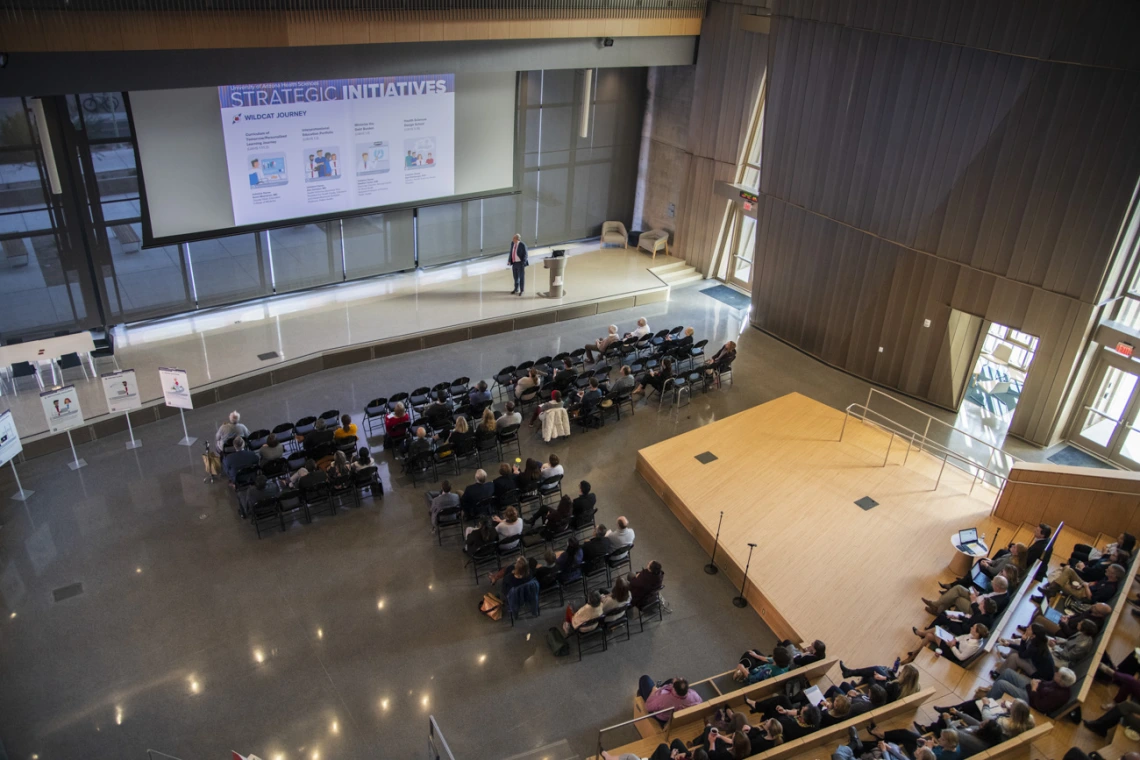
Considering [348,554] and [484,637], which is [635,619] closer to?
[484,637]

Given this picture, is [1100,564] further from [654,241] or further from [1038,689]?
[654,241]

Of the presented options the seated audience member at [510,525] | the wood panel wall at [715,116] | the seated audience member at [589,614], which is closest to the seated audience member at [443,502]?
the seated audience member at [510,525]

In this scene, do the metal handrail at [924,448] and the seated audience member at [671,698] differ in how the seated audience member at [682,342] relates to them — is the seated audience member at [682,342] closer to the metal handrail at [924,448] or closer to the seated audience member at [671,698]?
the metal handrail at [924,448]

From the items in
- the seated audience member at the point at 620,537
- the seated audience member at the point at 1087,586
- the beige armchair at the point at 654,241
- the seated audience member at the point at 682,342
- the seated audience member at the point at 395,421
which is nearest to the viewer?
the seated audience member at the point at 1087,586

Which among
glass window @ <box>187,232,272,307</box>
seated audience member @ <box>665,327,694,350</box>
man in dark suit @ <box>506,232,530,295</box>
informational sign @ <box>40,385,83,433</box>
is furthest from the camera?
man in dark suit @ <box>506,232,530,295</box>

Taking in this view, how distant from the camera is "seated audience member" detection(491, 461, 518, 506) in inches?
424

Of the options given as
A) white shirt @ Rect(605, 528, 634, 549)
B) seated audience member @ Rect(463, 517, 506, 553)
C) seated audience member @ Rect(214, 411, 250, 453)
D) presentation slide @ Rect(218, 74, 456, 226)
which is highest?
presentation slide @ Rect(218, 74, 456, 226)

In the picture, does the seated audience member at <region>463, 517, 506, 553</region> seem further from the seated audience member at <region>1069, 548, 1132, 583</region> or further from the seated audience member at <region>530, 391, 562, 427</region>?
the seated audience member at <region>1069, 548, 1132, 583</region>

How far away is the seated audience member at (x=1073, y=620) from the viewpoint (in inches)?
332

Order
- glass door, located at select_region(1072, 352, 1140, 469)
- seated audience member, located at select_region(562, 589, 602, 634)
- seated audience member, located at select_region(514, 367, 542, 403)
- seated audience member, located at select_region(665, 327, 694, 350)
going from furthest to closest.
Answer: seated audience member, located at select_region(665, 327, 694, 350) → seated audience member, located at select_region(514, 367, 542, 403) → glass door, located at select_region(1072, 352, 1140, 469) → seated audience member, located at select_region(562, 589, 602, 634)

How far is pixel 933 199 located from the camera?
537 inches

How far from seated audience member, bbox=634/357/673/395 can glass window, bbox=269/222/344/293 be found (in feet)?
22.6

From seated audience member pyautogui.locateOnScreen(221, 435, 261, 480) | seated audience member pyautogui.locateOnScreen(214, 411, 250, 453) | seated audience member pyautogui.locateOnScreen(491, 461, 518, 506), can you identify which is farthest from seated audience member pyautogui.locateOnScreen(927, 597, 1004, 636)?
seated audience member pyautogui.locateOnScreen(214, 411, 250, 453)

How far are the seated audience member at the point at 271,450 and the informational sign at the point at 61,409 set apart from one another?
2607mm
